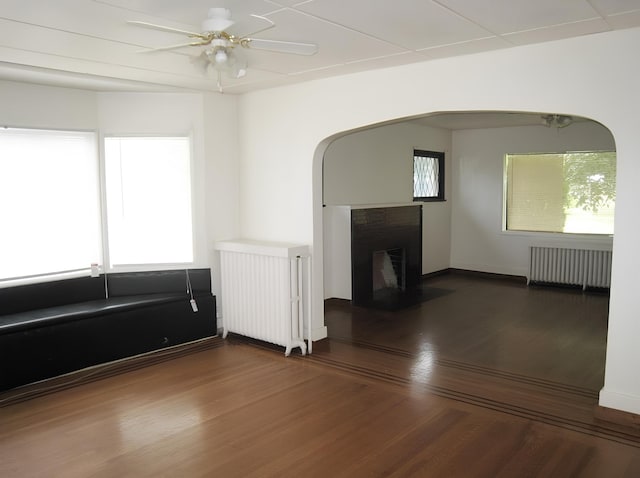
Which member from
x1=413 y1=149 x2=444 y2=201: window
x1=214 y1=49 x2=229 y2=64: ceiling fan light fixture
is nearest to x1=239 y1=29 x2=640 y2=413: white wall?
x1=214 y1=49 x2=229 y2=64: ceiling fan light fixture

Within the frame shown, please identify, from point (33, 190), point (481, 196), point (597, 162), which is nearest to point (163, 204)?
point (33, 190)

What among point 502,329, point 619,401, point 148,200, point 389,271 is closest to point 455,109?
point 619,401

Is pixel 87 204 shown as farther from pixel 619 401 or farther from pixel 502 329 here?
pixel 619 401

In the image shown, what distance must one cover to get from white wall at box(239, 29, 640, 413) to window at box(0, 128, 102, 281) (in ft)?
4.97

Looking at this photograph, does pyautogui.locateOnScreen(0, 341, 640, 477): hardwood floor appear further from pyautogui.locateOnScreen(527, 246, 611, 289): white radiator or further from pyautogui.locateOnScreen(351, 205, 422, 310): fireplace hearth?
pyautogui.locateOnScreen(527, 246, 611, 289): white radiator

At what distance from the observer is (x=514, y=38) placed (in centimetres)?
344

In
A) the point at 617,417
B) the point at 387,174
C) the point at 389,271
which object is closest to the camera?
the point at 617,417

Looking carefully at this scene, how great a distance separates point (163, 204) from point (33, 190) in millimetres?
1150

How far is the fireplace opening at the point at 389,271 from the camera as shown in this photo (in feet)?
24.5

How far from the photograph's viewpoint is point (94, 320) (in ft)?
14.6

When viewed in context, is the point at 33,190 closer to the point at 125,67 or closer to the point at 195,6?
the point at 125,67

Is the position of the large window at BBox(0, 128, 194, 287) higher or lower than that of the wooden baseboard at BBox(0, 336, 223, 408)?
higher

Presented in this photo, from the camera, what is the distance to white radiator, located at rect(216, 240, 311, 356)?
4.77 m

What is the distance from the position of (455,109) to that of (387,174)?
3.60 meters
